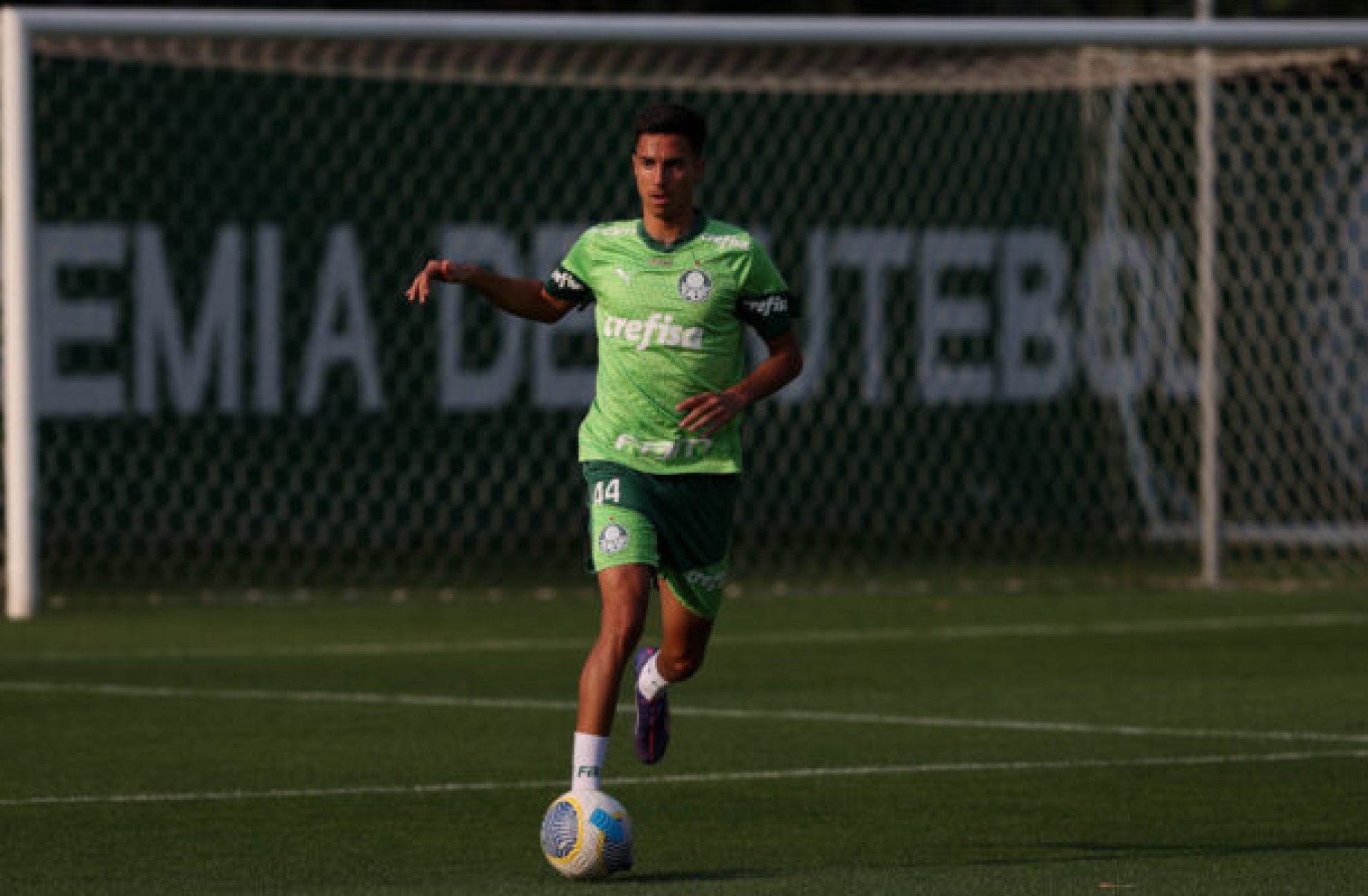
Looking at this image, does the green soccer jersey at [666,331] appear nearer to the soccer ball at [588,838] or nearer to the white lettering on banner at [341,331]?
the soccer ball at [588,838]

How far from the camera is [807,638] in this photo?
1345cm

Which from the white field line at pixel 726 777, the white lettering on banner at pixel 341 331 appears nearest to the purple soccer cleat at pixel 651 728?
the white field line at pixel 726 777

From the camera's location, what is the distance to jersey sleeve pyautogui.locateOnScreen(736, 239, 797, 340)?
762 centimetres

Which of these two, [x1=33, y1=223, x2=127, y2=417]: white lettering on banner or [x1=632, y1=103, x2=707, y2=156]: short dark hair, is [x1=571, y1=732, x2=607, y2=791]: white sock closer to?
[x1=632, y1=103, x2=707, y2=156]: short dark hair

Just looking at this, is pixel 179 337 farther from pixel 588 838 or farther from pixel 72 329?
pixel 588 838

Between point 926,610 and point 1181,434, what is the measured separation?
14.2ft

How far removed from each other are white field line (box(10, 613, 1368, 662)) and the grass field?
4 centimetres

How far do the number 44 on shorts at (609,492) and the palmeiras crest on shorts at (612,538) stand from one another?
7cm

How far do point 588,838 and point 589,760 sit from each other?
0.88 feet

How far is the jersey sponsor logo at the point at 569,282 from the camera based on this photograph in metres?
7.71

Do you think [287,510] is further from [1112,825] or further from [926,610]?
[1112,825]

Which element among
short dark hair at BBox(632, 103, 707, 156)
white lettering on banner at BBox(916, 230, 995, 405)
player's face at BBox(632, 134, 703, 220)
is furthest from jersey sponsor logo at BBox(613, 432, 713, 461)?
white lettering on banner at BBox(916, 230, 995, 405)

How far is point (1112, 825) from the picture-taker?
7785 millimetres

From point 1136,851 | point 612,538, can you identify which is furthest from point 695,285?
point 1136,851
